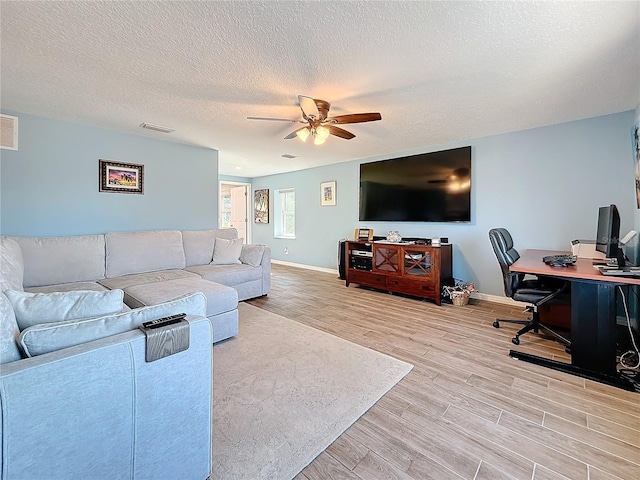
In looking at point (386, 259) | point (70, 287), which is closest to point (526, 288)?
point (386, 259)

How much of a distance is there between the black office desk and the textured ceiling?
154 cm

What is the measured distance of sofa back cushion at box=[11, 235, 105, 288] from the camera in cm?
270

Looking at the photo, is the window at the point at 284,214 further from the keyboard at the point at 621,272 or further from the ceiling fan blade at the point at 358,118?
the keyboard at the point at 621,272

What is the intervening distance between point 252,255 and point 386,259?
2.04 metres

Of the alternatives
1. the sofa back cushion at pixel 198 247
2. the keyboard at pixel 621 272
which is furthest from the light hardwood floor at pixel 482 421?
the sofa back cushion at pixel 198 247

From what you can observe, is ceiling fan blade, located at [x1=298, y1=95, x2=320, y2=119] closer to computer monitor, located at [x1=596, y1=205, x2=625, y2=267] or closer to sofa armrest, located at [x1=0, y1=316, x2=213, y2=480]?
sofa armrest, located at [x1=0, y1=316, x2=213, y2=480]

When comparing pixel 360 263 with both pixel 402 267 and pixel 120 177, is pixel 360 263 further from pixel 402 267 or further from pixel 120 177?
pixel 120 177

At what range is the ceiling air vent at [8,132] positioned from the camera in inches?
115

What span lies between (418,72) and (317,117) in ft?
3.02

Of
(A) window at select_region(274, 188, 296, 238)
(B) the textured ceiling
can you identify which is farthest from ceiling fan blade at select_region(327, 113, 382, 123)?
(A) window at select_region(274, 188, 296, 238)

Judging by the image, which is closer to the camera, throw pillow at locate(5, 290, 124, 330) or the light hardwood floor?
throw pillow at locate(5, 290, 124, 330)

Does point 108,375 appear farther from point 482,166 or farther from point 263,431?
point 482,166

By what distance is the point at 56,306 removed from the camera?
3.71ft

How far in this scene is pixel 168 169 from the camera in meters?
4.14
